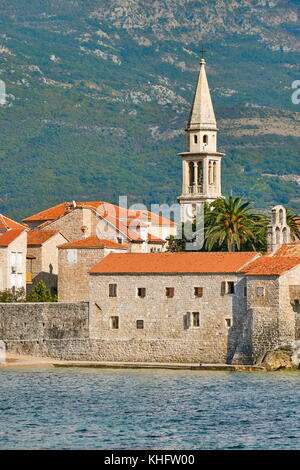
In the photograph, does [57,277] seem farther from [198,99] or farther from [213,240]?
[198,99]

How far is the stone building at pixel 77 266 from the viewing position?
289ft

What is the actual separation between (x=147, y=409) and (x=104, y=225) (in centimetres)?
3354

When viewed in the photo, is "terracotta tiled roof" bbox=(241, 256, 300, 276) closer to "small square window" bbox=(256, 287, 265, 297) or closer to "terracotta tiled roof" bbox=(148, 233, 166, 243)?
"small square window" bbox=(256, 287, 265, 297)

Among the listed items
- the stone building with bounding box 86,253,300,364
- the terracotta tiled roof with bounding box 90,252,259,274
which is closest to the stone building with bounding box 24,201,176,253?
the terracotta tiled roof with bounding box 90,252,259,274

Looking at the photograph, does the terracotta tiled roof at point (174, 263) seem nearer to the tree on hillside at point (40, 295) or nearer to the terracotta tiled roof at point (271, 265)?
the terracotta tiled roof at point (271, 265)

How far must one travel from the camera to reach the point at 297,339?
256 ft

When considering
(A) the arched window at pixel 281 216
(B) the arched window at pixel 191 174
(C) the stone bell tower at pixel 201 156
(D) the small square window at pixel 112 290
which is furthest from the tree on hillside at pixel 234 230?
(B) the arched window at pixel 191 174

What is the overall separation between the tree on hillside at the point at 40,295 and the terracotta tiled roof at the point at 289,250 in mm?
14862

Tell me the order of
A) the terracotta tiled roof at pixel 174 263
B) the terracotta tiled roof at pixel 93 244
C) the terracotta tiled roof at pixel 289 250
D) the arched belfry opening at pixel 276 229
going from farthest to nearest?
the terracotta tiled roof at pixel 93 244
the arched belfry opening at pixel 276 229
the terracotta tiled roof at pixel 289 250
the terracotta tiled roof at pixel 174 263

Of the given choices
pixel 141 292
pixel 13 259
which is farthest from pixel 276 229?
pixel 13 259

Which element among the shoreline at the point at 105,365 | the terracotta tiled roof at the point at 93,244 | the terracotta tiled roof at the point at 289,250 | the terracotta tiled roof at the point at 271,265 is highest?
the terracotta tiled roof at the point at 93,244

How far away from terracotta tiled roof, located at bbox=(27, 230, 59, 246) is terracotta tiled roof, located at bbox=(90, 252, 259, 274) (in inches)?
483

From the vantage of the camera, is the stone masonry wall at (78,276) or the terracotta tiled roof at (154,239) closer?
the stone masonry wall at (78,276)
